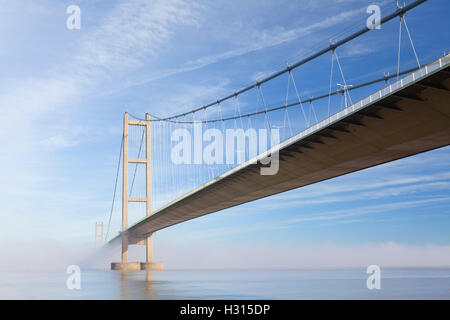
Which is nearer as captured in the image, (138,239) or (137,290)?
(137,290)

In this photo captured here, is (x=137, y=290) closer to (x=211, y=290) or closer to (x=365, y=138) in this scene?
(x=211, y=290)

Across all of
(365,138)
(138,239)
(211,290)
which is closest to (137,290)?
(211,290)

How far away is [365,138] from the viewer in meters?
24.8

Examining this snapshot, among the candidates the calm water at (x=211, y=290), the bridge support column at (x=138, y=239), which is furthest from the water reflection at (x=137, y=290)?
the bridge support column at (x=138, y=239)

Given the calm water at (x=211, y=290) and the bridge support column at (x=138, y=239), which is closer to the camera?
the calm water at (x=211, y=290)

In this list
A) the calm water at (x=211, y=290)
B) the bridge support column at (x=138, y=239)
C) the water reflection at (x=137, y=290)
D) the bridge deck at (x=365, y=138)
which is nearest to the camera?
the bridge deck at (x=365, y=138)

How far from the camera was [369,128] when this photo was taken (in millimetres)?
23844

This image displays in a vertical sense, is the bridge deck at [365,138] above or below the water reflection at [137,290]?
above

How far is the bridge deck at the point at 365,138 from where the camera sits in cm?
2009

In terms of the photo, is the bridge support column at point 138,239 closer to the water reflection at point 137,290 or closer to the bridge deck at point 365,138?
the water reflection at point 137,290

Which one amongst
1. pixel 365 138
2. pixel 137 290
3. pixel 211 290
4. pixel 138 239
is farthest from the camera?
pixel 138 239

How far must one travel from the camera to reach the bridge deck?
20094 millimetres
